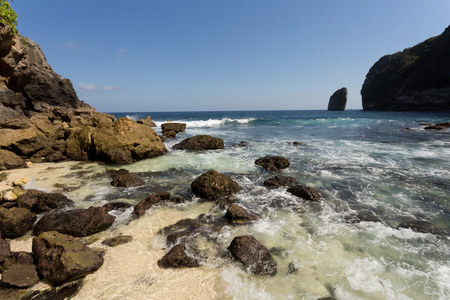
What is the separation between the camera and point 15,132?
10.3m

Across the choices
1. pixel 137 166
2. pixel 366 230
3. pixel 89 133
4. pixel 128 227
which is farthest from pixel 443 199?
pixel 89 133

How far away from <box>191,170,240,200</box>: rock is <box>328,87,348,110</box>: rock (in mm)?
133579

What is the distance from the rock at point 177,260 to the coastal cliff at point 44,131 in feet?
26.5

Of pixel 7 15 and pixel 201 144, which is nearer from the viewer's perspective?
pixel 7 15

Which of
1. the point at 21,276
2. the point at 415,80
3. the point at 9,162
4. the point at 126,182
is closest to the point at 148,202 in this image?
the point at 126,182

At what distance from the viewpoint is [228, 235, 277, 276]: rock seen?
363 cm

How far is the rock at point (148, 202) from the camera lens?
5.49m

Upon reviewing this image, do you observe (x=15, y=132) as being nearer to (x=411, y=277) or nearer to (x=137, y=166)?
(x=137, y=166)

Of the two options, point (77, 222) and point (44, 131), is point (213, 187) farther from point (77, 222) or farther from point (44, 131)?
point (44, 131)

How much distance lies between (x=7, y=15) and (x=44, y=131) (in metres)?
7.27

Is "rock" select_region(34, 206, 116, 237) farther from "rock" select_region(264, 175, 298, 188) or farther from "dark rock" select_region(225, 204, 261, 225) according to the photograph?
"rock" select_region(264, 175, 298, 188)

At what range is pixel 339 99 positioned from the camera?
11962 centimetres

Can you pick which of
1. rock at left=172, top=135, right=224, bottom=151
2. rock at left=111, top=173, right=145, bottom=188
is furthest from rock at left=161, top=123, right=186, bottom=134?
rock at left=111, top=173, right=145, bottom=188

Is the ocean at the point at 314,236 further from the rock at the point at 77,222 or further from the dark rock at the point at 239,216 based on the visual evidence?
the rock at the point at 77,222
